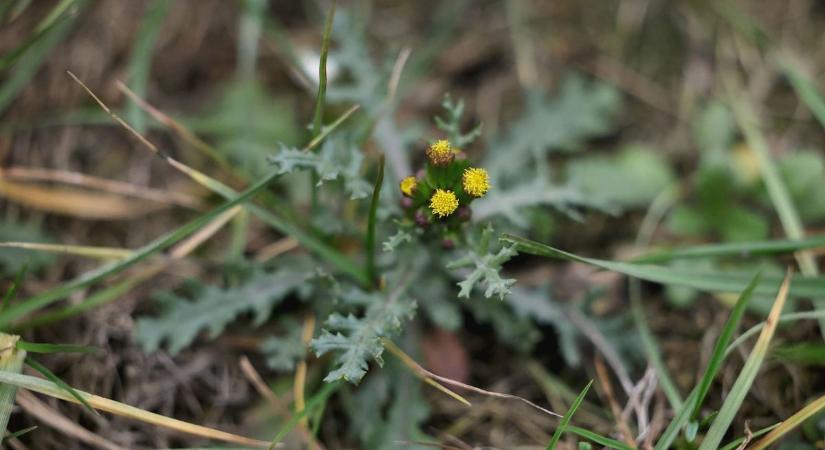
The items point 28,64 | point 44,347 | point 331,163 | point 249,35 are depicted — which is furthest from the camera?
point 249,35

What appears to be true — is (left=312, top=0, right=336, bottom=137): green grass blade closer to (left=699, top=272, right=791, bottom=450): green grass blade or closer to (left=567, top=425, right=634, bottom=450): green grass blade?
(left=567, top=425, right=634, bottom=450): green grass blade

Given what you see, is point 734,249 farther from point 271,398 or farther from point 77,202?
point 77,202

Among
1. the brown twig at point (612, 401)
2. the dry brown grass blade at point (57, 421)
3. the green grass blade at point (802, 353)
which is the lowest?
the brown twig at point (612, 401)

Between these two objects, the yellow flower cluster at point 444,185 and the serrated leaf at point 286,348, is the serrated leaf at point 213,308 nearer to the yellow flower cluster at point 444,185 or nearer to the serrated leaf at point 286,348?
the serrated leaf at point 286,348

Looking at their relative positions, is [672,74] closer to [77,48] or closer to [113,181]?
[113,181]

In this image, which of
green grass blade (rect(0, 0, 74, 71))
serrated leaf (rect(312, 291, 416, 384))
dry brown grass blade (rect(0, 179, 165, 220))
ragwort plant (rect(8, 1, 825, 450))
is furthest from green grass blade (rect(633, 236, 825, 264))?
green grass blade (rect(0, 0, 74, 71))

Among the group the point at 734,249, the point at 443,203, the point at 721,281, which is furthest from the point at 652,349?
the point at 443,203

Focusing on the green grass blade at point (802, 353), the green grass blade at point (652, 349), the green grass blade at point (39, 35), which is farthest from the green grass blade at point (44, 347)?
the green grass blade at point (802, 353)
